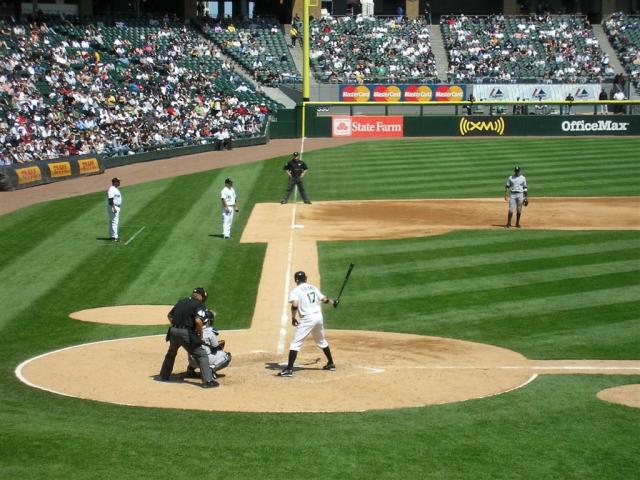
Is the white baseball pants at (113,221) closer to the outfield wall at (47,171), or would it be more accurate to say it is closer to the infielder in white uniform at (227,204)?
the infielder in white uniform at (227,204)

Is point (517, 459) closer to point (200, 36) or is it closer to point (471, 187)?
point (471, 187)

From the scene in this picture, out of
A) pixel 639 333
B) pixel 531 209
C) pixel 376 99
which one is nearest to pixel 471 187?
pixel 531 209

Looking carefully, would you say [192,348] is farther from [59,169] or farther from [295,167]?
[59,169]

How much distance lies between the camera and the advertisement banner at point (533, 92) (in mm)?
70312

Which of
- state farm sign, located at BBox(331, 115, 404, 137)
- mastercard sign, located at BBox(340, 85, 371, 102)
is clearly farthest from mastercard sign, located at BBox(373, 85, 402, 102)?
state farm sign, located at BBox(331, 115, 404, 137)

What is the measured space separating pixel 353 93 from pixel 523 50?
1411 cm

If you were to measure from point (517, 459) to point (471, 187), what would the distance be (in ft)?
99.6

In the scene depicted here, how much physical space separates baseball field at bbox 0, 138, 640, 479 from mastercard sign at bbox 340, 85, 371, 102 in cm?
3021

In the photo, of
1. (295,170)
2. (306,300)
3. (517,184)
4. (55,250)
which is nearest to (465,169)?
(295,170)

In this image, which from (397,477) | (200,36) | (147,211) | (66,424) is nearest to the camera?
(397,477)

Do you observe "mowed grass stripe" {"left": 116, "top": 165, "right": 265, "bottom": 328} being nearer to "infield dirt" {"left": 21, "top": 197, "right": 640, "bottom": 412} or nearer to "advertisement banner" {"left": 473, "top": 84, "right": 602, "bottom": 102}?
"infield dirt" {"left": 21, "top": 197, "right": 640, "bottom": 412}

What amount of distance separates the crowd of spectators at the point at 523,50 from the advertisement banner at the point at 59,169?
118 feet

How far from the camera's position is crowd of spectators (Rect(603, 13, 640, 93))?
7362cm

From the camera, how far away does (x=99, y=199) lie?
36.8 m
